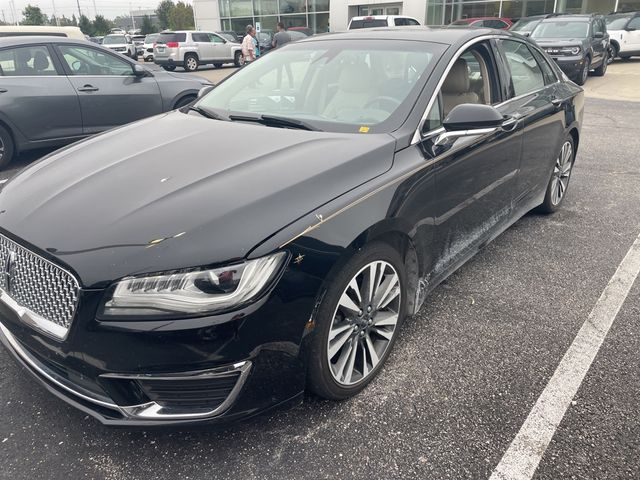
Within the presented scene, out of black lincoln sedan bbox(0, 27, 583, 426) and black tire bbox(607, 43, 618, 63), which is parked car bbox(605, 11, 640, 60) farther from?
black lincoln sedan bbox(0, 27, 583, 426)

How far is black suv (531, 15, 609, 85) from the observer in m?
12.8

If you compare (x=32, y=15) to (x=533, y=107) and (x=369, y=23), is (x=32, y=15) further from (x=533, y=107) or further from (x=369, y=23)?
(x=533, y=107)

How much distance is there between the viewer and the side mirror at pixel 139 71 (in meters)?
7.06

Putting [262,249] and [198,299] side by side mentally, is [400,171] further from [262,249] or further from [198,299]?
[198,299]

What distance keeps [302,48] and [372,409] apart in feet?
8.12

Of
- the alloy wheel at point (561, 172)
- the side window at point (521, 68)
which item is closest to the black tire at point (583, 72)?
the alloy wheel at point (561, 172)

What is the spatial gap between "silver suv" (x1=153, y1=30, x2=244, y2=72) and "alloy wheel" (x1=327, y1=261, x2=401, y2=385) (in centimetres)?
1989

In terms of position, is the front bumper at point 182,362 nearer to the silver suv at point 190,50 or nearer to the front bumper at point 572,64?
the front bumper at point 572,64

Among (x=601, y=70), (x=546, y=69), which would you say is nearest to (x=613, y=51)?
(x=601, y=70)

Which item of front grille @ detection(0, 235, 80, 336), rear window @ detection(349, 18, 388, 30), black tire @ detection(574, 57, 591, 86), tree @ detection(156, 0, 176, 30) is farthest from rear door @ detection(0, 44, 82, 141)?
tree @ detection(156, 0, 176, 30)

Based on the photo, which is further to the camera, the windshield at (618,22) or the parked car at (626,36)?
the windshield at (618,22)

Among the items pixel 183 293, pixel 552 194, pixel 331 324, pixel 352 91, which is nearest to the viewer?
pixel 183 293

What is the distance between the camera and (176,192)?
217cm

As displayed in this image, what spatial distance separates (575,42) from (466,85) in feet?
38.0
